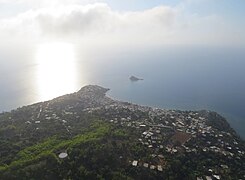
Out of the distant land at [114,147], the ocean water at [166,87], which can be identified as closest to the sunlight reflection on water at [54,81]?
the ocean water at [166,87]

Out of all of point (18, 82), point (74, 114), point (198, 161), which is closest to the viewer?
point (198, 161)

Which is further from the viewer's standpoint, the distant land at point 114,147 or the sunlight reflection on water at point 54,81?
the sunlight reflection on water at point 54,81

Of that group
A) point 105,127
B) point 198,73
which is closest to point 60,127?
point 105,127

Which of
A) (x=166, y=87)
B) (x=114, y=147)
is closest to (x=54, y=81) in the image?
(x=166, y=87)

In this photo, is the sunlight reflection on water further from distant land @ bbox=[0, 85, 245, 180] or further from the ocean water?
distant land @ bbox=[0, 85, 245, 180]

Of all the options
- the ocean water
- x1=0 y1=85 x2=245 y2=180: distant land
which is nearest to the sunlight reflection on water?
the ocean water

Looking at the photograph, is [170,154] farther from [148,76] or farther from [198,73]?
[198,73]

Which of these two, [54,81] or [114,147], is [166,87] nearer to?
[54,81]

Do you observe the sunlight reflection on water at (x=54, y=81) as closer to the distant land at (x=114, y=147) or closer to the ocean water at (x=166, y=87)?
the ocean water at (x=166, y=87)
